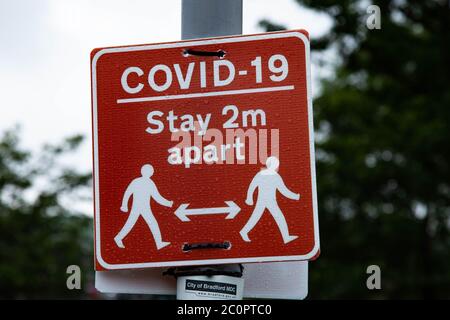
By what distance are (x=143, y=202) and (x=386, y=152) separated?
24.9m

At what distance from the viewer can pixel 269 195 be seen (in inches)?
127

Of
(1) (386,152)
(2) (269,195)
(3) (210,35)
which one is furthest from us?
(1) (386,152)

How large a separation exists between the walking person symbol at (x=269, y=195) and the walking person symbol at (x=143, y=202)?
0.90 feet

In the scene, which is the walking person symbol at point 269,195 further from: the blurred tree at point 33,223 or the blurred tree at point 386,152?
the blurred tree at point 33,223

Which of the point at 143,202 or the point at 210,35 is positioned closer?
the point at 143,202

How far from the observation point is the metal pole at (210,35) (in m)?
3.21


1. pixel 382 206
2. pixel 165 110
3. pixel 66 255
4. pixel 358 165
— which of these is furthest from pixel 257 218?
pixel 66 255

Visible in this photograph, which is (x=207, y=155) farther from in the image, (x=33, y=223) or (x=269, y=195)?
(x=33, y=223)

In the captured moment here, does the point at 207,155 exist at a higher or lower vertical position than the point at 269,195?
higher

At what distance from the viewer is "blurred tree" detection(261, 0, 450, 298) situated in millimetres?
22375

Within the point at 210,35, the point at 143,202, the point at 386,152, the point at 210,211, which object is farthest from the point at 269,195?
the point at 386,152

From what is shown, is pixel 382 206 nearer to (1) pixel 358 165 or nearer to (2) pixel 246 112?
(1) pixel 358 165

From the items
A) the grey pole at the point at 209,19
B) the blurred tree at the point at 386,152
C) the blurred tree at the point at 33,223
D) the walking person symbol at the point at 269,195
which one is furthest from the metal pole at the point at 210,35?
the blurred tree at the point at 33,223

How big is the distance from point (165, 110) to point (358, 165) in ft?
80.7
